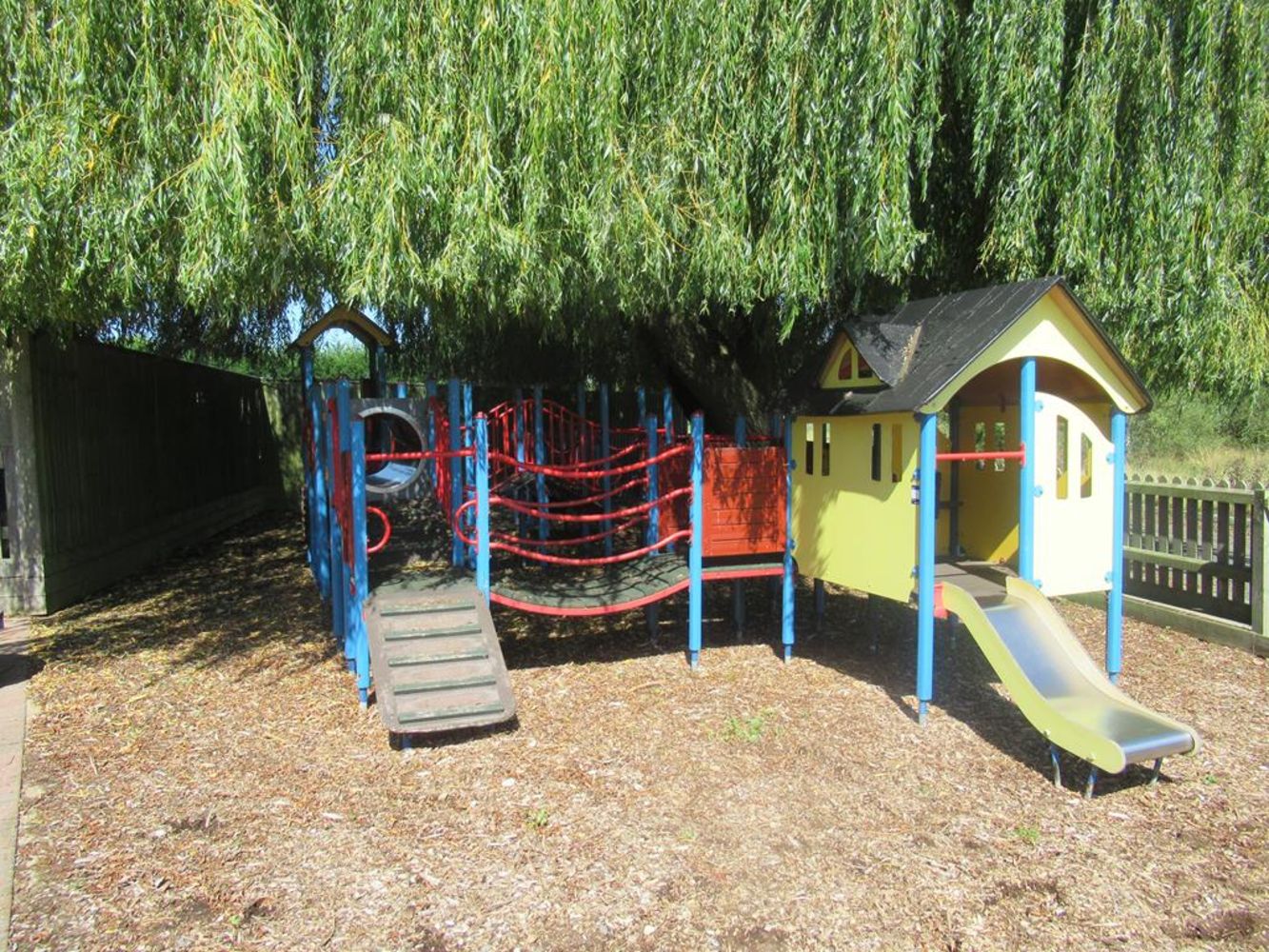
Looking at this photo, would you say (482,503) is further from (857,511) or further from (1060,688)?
(1060,688)

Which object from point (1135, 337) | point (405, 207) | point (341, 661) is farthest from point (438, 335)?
point (1135, 337)

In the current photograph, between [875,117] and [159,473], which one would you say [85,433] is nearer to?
[159,473]

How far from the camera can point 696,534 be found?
6.46 m

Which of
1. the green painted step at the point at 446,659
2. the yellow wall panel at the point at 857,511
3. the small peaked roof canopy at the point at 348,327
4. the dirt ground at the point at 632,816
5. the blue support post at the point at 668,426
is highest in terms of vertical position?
the small peaked roof canopy at the point at 348,327

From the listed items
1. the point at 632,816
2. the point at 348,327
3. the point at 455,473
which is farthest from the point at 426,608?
the point at 348,327

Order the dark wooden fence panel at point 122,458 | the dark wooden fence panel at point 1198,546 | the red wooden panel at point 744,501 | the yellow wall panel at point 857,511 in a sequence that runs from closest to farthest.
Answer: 1. the yellow wall panel at point 857,511
2. the red wooden panel at point 744,501
3. the dark wooden fence panel at point 1198,546
4. the dark wooden fence panel at point 122,458

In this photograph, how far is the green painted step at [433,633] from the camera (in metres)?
5.37

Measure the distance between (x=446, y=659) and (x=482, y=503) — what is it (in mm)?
1007

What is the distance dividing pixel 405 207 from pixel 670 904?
3776 mm

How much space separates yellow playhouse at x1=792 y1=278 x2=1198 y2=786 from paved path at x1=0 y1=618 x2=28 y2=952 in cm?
459

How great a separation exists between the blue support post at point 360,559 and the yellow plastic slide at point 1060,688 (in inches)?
141

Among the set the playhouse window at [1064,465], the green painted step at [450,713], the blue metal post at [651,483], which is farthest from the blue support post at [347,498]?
the playhouse window at [1064,465]

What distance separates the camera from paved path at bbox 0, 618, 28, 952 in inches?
140

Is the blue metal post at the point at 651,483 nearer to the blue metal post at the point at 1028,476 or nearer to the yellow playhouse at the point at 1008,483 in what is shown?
the yellow playhouse at the point at 1008,483
